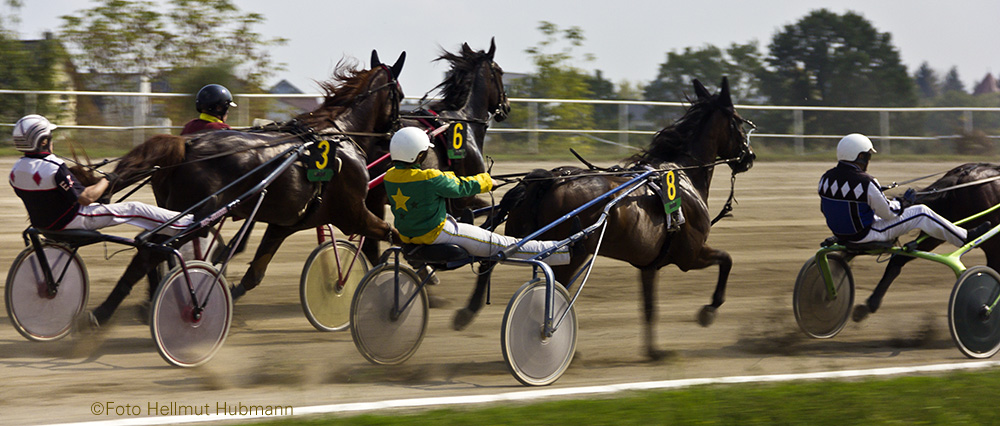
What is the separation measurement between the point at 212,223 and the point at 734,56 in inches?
1066

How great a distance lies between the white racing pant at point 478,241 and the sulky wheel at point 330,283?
1.67 m

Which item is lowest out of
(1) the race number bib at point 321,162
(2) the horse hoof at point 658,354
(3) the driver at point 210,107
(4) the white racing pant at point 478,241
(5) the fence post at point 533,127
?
(2) the horse hoof at point 658,354

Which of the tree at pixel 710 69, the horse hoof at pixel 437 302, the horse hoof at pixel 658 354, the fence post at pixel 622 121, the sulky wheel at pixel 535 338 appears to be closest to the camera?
the sulky wheel at pixel 535 338

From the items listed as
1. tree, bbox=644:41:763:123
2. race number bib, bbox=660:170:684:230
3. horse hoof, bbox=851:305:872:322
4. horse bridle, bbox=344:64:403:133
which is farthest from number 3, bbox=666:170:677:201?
tree, bbox=644:41:763:123

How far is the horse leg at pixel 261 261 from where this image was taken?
700 centimetres

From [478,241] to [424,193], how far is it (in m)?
0.47

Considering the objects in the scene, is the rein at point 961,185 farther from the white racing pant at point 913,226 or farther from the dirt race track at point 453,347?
the dirt race track at point 453,347

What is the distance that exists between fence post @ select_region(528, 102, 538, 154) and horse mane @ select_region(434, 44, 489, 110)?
830 cm

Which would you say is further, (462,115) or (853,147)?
(462,115)

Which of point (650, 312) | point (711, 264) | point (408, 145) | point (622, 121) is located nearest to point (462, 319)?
point (408, 145)

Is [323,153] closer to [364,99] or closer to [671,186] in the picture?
[364,99]

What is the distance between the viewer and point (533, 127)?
58.5 ft

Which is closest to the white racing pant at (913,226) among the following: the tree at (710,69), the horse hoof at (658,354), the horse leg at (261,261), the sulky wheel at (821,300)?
the sulky wheel at (821,300)

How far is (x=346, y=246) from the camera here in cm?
738
